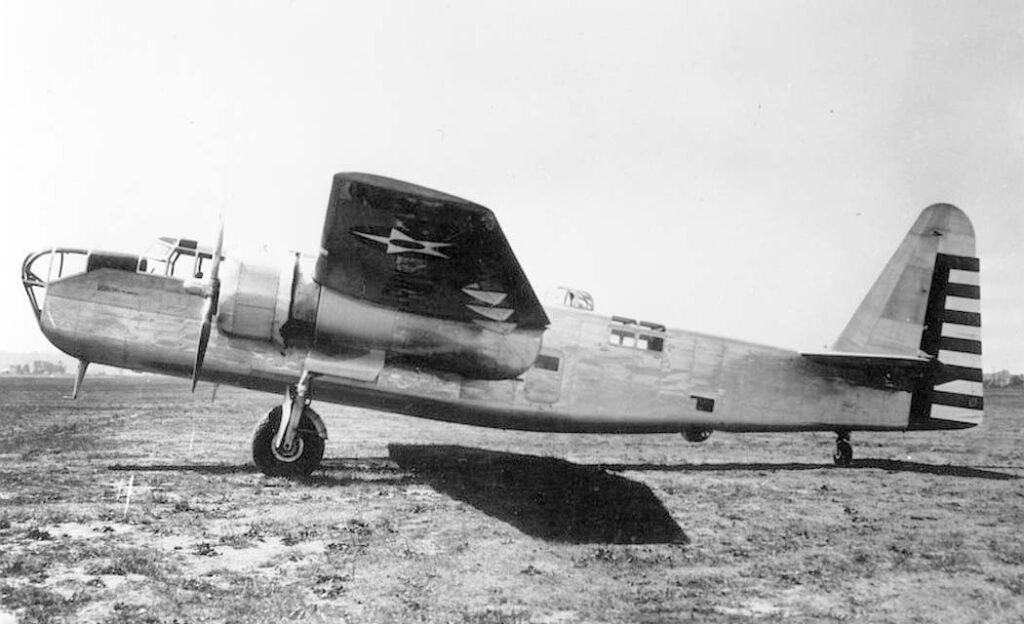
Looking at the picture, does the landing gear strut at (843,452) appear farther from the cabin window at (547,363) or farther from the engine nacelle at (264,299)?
the engine nacelle at (264,299)

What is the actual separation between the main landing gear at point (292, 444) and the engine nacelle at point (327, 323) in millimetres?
637

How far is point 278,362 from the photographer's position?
7.91 metres

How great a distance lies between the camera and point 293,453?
774 centimetres

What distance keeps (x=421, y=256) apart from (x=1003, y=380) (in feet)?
437

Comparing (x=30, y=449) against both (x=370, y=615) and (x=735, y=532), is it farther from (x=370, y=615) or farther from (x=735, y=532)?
(x=735, y=532)

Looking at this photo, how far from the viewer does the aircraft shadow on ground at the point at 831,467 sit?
976 cm

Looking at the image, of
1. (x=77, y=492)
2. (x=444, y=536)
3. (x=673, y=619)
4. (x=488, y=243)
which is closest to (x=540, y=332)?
(x=488, y=243)

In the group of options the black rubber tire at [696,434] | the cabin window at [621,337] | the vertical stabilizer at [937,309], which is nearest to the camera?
the cabin window at [621,337]

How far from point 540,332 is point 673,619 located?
434 cm

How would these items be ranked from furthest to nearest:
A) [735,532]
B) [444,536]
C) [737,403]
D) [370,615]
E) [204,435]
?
[204,435]
[737,403]
[735,532]
[444,536]
[370,615]

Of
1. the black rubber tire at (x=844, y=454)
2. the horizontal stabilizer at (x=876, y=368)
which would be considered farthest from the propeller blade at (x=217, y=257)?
the black rubber tire at (x=844, y=454)

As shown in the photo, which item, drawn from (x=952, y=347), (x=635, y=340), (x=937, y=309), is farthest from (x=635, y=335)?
(x=952, y=347)

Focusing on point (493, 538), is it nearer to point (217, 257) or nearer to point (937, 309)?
point (217, 257)

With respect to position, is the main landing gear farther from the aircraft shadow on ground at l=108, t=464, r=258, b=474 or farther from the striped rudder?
the striped rudder
